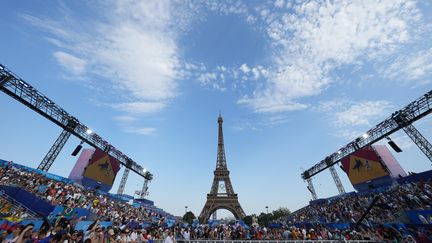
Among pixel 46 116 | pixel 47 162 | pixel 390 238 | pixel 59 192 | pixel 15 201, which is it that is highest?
pixel 46 116

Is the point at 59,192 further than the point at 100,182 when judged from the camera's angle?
No

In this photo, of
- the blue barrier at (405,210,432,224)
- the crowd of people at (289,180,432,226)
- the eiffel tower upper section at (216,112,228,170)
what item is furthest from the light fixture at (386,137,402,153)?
the eiffel tower upper section at (216,112,228,170)

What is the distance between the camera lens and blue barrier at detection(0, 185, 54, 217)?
11.2 metres

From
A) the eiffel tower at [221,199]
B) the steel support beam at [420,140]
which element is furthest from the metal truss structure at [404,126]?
the eiffel tower at [221,199]

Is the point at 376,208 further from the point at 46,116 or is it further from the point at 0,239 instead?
the point at 46,116

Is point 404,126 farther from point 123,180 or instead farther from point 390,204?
point 123,180

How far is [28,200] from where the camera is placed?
38.1 feet

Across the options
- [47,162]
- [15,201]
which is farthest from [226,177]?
[15,201]

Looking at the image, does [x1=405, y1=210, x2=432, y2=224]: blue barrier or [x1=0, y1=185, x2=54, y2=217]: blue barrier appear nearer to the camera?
[x1=0, y1=185, x2=54, y2=217]: blue barrier

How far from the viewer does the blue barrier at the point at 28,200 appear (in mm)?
11236

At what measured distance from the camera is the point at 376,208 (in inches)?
775

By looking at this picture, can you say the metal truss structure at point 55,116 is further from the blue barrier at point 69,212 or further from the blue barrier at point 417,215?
the blue barrier at point 417,215

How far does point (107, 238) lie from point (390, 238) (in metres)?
15.6

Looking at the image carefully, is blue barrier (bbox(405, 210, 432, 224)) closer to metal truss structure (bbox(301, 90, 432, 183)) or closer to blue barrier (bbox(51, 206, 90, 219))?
metal truss structure (bbox(301, 90, 432, 183))
